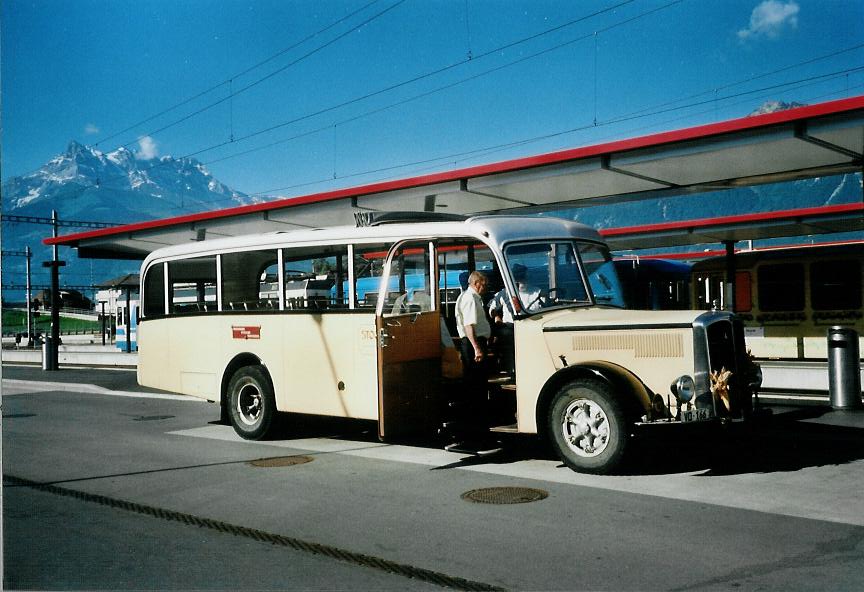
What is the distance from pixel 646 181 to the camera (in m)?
18.2

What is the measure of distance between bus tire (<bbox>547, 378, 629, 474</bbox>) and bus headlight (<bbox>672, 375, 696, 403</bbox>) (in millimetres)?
520

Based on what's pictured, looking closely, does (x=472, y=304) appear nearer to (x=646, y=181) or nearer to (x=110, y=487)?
(x=110, y=487)

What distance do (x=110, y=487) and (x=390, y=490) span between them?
9.29ft

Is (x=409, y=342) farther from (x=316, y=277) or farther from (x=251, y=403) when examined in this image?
(x=251, y=403)

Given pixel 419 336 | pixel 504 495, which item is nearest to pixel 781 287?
pixel 419 336

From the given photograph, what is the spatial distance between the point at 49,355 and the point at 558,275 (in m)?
25.8

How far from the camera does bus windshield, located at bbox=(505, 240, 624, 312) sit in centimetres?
897

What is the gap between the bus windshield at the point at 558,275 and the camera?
29.4 feet

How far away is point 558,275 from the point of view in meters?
9.23

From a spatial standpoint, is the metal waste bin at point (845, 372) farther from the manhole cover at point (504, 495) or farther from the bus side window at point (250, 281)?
the bus side window at point (250, 281)

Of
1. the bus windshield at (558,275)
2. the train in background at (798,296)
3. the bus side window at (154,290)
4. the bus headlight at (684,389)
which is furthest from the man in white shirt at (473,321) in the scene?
the train in background at (798,296)

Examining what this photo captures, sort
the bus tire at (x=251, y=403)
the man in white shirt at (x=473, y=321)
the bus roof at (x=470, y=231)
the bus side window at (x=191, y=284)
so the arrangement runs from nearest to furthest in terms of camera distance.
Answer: the bus roof at (x=470, y=231)
the man in white shirt at (x=473, y=321)
the bus tire at (x=251, y=403)
the bus side window at (x=191, y=284)

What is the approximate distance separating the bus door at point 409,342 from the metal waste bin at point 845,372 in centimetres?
662

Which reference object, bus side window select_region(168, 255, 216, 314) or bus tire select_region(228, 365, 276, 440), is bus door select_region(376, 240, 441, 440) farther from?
bus side window select_region(168, 255, 216, 314)
